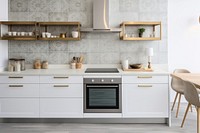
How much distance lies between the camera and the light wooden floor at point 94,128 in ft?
12.8

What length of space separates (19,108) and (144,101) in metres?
1.98

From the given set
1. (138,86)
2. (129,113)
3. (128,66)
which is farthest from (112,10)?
(129,113)

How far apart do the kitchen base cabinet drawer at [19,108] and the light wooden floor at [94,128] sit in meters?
0.15

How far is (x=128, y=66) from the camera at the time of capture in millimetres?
4875

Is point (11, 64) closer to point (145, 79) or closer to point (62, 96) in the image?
point (62, 96)

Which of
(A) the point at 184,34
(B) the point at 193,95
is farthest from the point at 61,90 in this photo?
(A) the point at 184,34

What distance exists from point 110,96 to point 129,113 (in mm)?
402

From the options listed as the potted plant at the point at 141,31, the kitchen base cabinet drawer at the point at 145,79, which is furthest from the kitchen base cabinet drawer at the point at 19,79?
the potted plant at the point at 141,31

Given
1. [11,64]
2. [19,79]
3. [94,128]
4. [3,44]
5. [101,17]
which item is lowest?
[94,128]

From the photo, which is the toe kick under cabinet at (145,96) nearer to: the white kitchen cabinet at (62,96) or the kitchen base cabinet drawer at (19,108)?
the white kitchen cabinet at (62,96)

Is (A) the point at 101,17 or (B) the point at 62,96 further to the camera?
(A) the point at 101,17

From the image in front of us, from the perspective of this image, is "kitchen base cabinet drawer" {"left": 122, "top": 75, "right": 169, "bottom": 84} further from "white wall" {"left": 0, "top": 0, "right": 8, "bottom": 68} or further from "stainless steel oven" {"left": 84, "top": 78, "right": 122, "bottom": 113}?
"white wall" {"left": 0, "top": 0, "right": 8, "bottom": 68}

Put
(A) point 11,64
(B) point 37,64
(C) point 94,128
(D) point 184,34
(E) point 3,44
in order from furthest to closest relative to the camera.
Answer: (D) point 184,34 → (B) point 37,64 → (E) point 3,44 → (A) point 11,64 → (C) point 94,128

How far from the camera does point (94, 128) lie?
160 inches
